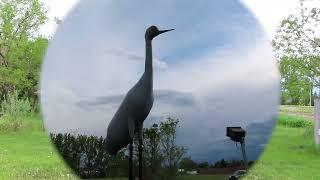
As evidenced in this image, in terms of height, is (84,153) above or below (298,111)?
below

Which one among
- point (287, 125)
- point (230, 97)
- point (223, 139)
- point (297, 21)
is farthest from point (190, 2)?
point (287, 125)

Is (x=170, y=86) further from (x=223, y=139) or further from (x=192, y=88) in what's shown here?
(x=223, y=139)

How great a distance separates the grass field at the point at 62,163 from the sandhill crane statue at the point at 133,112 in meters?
0.50

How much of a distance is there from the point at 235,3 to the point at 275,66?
0.57 meters

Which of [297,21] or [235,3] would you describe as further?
[297,21]

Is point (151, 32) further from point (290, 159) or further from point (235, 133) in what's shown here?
point (290, 159)

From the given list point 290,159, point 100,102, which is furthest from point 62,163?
point 290,159

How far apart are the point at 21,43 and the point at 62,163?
12.0 metres

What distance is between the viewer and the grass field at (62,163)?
25.8 feet

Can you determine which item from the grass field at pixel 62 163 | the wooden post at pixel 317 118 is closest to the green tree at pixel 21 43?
the grass field at pixel 62 163

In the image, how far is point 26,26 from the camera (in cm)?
1850

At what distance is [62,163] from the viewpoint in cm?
644

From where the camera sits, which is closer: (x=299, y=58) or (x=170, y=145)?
(x=170, y=145)

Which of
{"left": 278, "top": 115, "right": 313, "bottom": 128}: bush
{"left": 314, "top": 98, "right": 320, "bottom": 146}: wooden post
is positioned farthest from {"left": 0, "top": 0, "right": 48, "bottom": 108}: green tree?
{"left": 314, "top": 98, "right": 320, "bottom": 146}: wooden post
